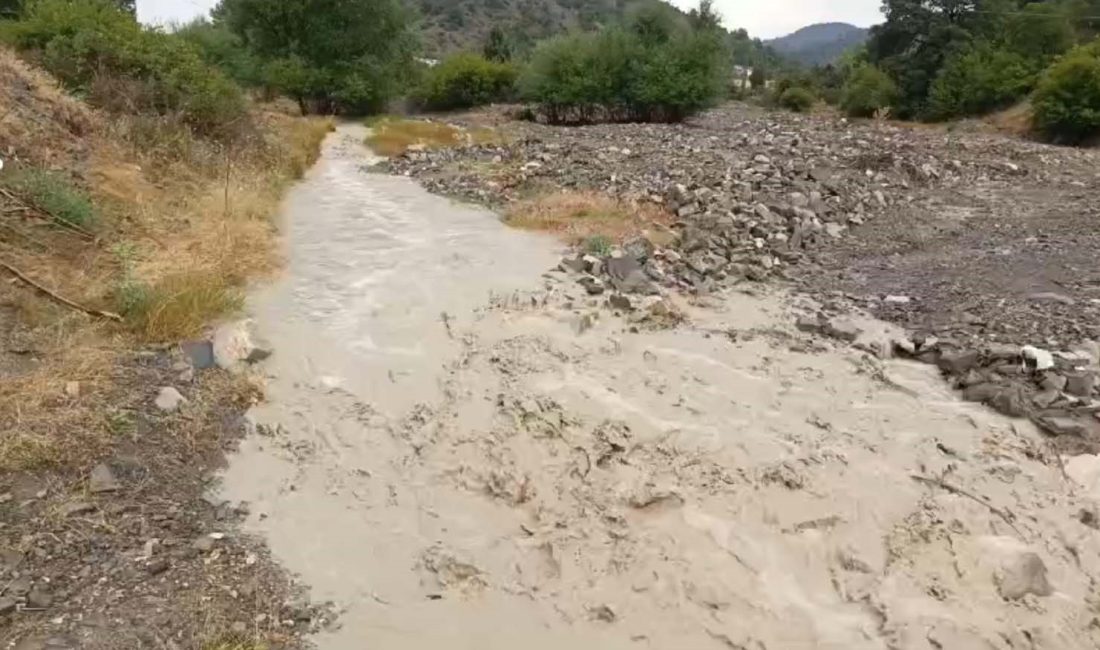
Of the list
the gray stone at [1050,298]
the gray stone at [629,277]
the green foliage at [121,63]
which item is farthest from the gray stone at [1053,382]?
the green foliage at [121,63]

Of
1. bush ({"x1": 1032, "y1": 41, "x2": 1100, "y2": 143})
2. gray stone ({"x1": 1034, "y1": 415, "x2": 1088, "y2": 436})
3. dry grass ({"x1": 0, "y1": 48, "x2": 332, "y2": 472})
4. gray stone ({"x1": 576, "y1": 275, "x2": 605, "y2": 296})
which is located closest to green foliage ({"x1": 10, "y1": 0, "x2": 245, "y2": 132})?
dry grass ({"x1": 0, "y1": 48, "x2": 332, "y2": 472})

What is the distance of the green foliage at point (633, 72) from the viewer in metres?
30.0

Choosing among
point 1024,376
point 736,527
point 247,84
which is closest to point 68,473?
point 736,527

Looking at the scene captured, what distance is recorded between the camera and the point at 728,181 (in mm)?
12945

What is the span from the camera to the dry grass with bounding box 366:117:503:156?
2047 centimetres

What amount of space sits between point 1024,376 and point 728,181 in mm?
7144

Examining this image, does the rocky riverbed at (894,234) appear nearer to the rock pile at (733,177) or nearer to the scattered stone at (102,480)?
the rock pile at (733,177)

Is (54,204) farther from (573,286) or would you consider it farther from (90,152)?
(573,286)

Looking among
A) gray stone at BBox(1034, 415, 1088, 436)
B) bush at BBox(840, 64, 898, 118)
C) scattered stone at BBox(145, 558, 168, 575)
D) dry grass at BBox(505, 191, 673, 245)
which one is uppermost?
bush at BBox(840, 64, 898, 118)

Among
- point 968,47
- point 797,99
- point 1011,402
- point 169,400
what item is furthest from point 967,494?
point 797,99

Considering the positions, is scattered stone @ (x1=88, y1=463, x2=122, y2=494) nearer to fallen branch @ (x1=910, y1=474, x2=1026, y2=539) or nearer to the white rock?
fallen branch @ (x1=910, y1=474, x2=1026, y2=539)

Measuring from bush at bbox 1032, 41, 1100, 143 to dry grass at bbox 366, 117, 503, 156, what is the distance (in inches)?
615

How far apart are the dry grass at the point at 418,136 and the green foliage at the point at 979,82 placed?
1796 cm

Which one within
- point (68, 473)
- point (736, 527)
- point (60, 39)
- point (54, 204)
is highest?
point (60, 39)
